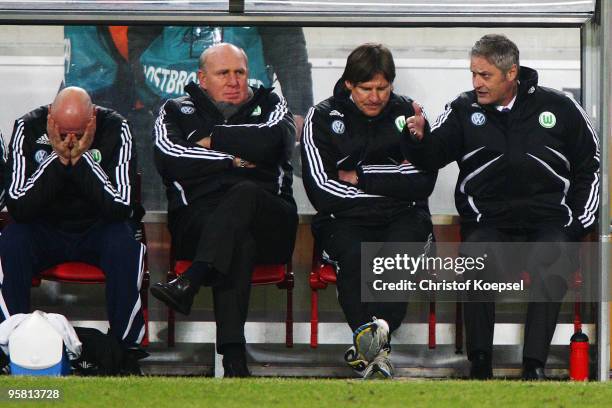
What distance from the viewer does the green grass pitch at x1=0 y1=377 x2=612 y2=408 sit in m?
4.79

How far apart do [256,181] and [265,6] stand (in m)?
0.87

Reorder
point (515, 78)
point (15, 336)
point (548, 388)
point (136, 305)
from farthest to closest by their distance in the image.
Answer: point (515, 78), point (136, 305), point (15, 336), point (548, 388)

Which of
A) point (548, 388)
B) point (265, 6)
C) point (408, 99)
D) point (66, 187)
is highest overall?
point (265, 6)

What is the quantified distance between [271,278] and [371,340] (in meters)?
0.76

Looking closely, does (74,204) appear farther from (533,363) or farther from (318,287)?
(533,363)

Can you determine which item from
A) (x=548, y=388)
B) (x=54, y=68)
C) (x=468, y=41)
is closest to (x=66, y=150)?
(x=54, y=68)

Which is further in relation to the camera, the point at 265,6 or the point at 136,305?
the point at 265,6

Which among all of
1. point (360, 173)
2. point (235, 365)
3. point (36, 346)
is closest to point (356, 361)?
point (235, 365)

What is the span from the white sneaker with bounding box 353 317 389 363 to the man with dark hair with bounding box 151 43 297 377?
1.66 feet

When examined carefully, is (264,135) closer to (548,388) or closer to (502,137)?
(502,137)

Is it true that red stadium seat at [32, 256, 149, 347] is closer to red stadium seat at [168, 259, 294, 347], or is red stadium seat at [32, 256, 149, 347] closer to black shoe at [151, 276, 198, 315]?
red stadium seat at [168, 259, 294, 347]

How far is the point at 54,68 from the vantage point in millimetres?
6746

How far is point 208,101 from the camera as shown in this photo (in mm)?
6430

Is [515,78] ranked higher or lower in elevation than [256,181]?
higher
